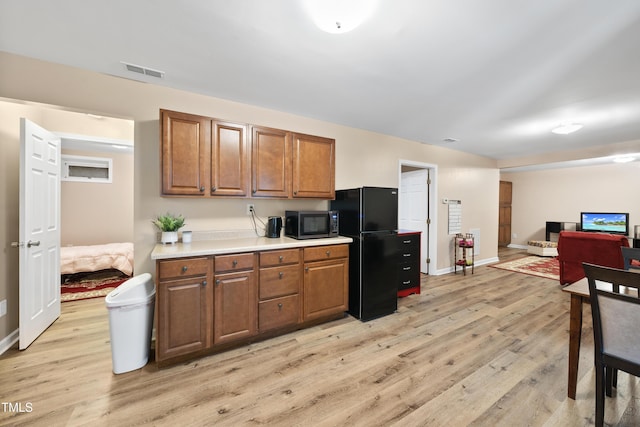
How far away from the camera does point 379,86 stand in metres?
2.46

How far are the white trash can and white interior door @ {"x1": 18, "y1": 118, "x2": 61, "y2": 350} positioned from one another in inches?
39.3

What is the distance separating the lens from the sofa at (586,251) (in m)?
3.59

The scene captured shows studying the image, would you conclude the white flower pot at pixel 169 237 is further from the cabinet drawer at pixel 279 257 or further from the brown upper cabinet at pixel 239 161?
the cabinet drawer at pixel 279 257

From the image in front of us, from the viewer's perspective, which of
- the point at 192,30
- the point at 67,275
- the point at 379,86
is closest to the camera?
the point at 192,30

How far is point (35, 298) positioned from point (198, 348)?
5.67 feet

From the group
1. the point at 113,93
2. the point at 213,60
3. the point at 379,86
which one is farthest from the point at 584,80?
the point at 113,93

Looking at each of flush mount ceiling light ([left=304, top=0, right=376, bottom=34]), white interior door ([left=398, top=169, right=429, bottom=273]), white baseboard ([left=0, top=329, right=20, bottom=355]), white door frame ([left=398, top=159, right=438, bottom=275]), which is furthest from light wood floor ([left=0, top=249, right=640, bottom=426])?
flush mount ceiling light ([left=304, top=0, right=376, bottom=34])

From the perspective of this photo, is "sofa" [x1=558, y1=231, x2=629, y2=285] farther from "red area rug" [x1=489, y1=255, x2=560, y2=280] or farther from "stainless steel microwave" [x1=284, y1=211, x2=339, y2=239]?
"stainless steel microwave" [x1=284, y1=211, x2=339, y2=239]

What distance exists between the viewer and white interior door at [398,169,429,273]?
15.8 ft

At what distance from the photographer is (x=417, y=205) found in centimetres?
493

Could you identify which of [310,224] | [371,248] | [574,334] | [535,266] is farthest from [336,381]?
[535,266]

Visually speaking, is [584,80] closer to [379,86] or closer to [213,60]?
[379,86]

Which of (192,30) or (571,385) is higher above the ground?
(192,30)

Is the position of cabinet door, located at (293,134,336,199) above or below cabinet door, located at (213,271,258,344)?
above
